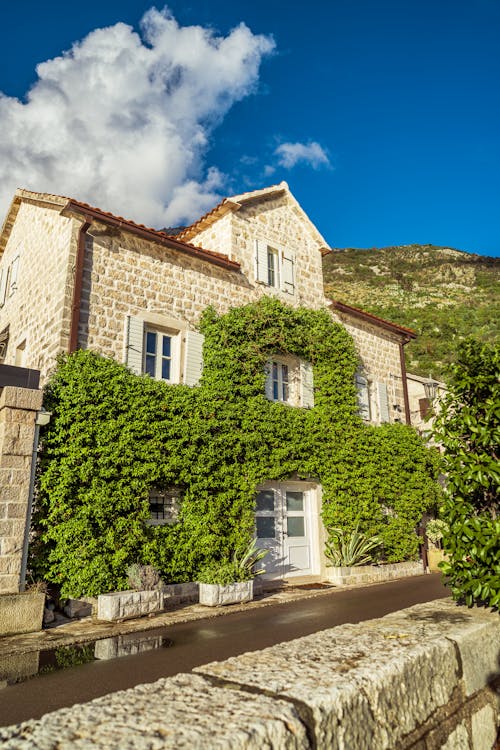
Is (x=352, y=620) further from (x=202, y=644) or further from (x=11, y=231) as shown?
(x=11, y=231)

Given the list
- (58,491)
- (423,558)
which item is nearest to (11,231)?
(58,491)

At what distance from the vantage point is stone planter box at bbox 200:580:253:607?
8.80m

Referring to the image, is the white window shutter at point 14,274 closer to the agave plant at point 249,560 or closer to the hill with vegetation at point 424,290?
the agave plant at point 249,560

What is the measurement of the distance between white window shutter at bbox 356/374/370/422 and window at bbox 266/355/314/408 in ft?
7.63

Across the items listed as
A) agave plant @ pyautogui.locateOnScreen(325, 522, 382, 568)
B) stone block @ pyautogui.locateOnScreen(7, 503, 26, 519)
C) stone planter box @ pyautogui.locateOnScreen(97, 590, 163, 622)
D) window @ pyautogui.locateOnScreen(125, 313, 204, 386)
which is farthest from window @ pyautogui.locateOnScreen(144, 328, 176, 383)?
agave plant @ pyautogui.locateOnScreen(325, 522, 382, 568)

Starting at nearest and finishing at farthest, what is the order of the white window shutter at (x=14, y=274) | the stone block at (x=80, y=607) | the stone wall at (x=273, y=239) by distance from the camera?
the stone block at (x=80, y=607) → the white window shutter at (x=14, y=274) → the stone wall at (x=273, y=239)

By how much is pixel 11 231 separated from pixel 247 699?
15497 millimetres

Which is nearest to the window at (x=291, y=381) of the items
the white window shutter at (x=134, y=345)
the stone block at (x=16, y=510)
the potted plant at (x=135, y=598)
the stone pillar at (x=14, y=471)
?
the white window shutter at (x=134, y=345)

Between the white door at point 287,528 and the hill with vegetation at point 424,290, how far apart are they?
24063 millimetres

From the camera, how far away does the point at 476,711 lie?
2.30 m

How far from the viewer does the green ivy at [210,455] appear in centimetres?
845

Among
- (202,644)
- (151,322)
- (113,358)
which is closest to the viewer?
(202,644)

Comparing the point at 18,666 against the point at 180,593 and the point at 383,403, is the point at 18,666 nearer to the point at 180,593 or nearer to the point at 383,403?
the point at 180,593

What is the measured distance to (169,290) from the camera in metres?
11.4
